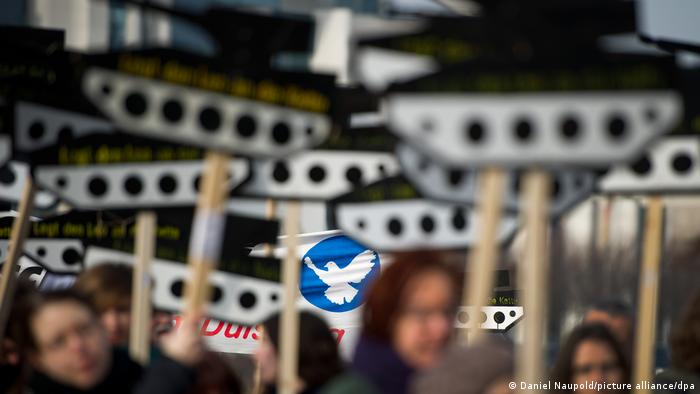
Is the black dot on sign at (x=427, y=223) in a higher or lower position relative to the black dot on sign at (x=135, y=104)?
lower

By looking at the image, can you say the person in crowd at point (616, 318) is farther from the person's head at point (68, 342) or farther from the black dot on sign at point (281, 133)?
the person's head at point (68, 342)

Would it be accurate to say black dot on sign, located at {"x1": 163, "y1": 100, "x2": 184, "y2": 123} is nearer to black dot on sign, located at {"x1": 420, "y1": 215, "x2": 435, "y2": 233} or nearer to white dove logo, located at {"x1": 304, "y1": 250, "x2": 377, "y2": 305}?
black dot on sign, located at {"x1": 420, "y1": 215, "x2": 435, "y2": 233}

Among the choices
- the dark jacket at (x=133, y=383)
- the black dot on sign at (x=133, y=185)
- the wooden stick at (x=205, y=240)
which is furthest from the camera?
the black dot on sign at (x=133, y=185)

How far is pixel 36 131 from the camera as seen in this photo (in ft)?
21.0

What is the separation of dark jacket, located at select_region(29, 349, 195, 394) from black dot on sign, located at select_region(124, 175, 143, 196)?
132cm

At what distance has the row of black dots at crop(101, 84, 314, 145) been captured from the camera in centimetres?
520

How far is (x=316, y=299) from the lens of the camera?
35.4 feet

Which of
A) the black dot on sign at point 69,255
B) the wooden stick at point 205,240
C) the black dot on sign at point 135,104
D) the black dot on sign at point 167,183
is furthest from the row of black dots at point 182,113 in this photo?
the black dot on sign at point 69,255

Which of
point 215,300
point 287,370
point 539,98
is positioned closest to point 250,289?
point 215,300

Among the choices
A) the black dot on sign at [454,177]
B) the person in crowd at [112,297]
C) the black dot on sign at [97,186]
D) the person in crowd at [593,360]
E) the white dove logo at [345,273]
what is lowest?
the white dove logo at [345,273]

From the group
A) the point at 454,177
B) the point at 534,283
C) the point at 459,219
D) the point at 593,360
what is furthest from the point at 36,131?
the point at 534,283

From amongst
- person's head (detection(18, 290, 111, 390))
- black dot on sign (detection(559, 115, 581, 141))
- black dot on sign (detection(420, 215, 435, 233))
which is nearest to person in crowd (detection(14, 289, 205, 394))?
person's head (detection(18, 290, 111, 390))

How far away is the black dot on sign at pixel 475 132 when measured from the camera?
457 centimetres

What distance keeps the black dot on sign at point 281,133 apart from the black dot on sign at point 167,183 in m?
0.69
